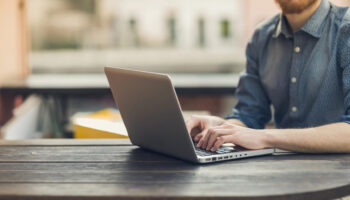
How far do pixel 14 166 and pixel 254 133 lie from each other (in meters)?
0.75

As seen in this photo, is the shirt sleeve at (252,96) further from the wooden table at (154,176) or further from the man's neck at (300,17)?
the wooden table at (154,176)

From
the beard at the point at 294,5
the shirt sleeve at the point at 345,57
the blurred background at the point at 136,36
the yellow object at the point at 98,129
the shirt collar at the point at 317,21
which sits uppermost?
the beard at the point at 294,5

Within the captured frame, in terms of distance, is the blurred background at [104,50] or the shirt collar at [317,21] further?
the blurred background at [104,50]

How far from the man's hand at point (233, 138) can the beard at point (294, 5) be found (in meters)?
0.67

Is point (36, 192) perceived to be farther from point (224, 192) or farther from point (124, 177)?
point (224, 192)

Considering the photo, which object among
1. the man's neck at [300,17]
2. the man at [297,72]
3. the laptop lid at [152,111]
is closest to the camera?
the laptop lid at [152,111]

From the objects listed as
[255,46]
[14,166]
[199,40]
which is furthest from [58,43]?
[14,166]

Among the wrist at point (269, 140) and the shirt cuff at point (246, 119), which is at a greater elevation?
the wrist at point (269, 140)

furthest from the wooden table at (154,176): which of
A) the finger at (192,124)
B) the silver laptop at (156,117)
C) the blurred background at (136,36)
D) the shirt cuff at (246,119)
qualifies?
the blurred background at (136,36)

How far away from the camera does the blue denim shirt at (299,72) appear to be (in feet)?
6.64

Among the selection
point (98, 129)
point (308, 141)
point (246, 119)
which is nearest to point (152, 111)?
point (308, 141)

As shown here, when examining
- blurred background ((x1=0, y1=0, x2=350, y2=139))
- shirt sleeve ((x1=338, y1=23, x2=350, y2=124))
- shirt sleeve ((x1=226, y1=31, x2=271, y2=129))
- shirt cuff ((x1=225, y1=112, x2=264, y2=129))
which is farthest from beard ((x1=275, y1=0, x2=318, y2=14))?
blurred background ((x1=0, y1=0, x2=350, y2=139))

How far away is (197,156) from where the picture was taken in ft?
4.84

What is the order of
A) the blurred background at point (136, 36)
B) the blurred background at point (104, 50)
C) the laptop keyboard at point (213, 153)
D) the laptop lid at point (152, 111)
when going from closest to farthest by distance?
the laptop lid at point (152, 111) < the laptop keyboard at point (213, 153) < the blurred background at point (104, 50) < the blurred background at point (136, 36)
